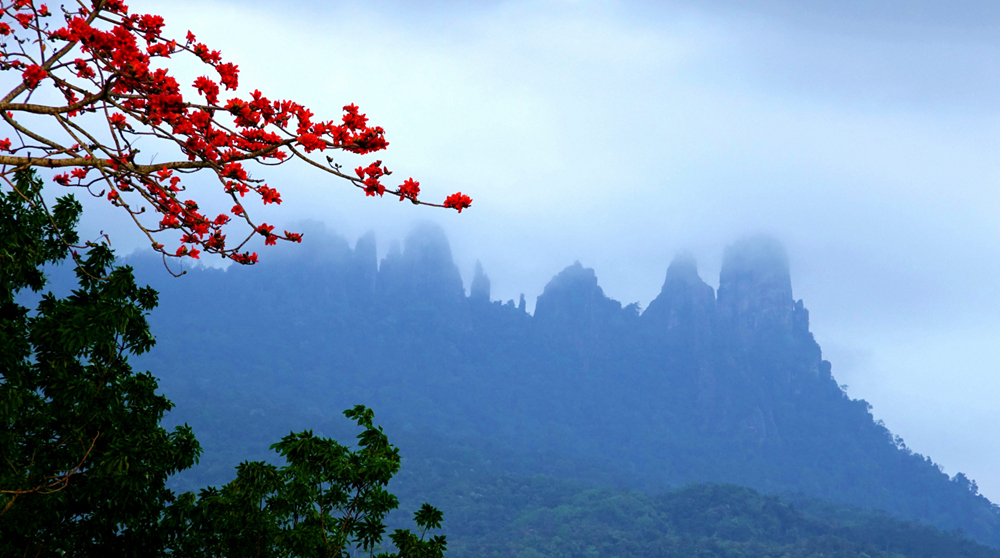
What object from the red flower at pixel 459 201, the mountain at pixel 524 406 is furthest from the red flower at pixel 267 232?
the mountain at pixel 524 406

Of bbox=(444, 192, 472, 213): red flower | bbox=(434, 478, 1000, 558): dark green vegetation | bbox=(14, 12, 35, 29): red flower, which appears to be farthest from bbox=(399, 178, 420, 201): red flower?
bbox=(434, 478, 1000, 558): dark green vegetation

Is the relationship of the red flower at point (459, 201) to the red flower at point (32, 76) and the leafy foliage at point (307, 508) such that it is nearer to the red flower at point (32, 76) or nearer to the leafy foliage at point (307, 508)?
the red flower at point (32, 76)

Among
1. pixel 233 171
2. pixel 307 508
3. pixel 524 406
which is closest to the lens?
pixel 233 171

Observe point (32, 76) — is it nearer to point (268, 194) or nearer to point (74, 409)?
point (268, 194)

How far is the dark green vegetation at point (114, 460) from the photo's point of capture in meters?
7.63

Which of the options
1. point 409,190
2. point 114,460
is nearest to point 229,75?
point 409,190

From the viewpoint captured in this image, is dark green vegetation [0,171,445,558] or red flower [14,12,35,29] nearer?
red flower [14,12,35,29]

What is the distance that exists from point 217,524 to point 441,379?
17782 cm

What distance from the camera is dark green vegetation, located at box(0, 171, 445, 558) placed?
7.63 metres

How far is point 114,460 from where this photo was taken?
25.3ft

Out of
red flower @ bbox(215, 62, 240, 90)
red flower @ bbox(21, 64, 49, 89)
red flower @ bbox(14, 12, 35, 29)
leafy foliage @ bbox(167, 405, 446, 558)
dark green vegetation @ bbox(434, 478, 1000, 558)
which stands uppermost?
dark green vegetation @ bbox(434, 478, 1000, 558)

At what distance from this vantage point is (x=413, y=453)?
140500 mm

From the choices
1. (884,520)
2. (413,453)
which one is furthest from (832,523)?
(413,453)

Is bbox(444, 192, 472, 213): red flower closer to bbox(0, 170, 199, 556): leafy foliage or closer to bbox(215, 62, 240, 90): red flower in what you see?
bbox(215, 62, 240, 90): red flower
